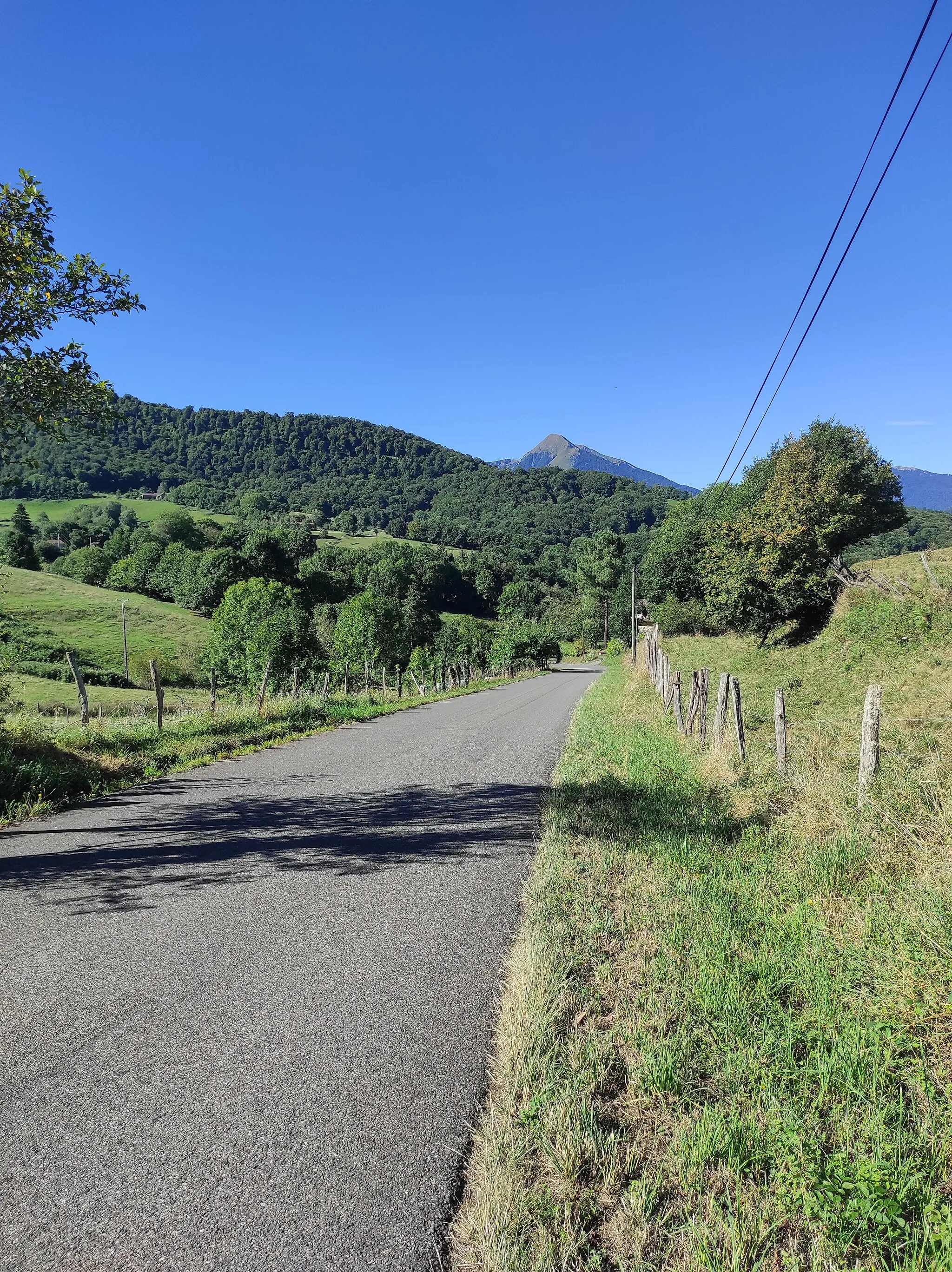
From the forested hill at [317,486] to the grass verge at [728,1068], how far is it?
13928cm

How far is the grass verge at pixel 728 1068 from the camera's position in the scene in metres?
2.07

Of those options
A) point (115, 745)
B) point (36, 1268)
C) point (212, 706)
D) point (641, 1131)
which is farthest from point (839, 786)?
point (212, 706)

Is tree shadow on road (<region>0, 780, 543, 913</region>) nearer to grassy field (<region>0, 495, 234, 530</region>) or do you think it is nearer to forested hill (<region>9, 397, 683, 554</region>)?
grassy field (<region>0, 495, 234, 530</region>)

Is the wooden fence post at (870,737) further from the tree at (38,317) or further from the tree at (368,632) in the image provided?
the tree at (368,632)

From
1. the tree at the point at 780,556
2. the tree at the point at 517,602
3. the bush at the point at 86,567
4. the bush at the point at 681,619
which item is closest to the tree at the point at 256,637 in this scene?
the tree at the point at 780,556

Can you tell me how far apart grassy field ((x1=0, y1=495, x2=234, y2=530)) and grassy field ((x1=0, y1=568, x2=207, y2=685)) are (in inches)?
1617

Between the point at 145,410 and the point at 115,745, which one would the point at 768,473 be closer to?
the point at 115,745

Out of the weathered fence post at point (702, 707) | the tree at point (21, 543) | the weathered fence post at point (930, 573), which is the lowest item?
the weathered fence post at point (702, 707)

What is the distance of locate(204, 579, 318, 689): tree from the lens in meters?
34.1

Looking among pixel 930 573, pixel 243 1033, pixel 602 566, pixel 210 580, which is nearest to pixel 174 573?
pixel 210 580

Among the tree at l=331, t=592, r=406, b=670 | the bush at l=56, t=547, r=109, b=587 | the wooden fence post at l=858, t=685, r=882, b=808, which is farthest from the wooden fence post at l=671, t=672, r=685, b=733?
the bush at l=56, t=547, r=109, b=587

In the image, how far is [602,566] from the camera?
85688mm

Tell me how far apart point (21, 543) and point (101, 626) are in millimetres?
26885

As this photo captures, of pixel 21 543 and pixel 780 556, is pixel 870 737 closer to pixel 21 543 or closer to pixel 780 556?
pixel 780 556
